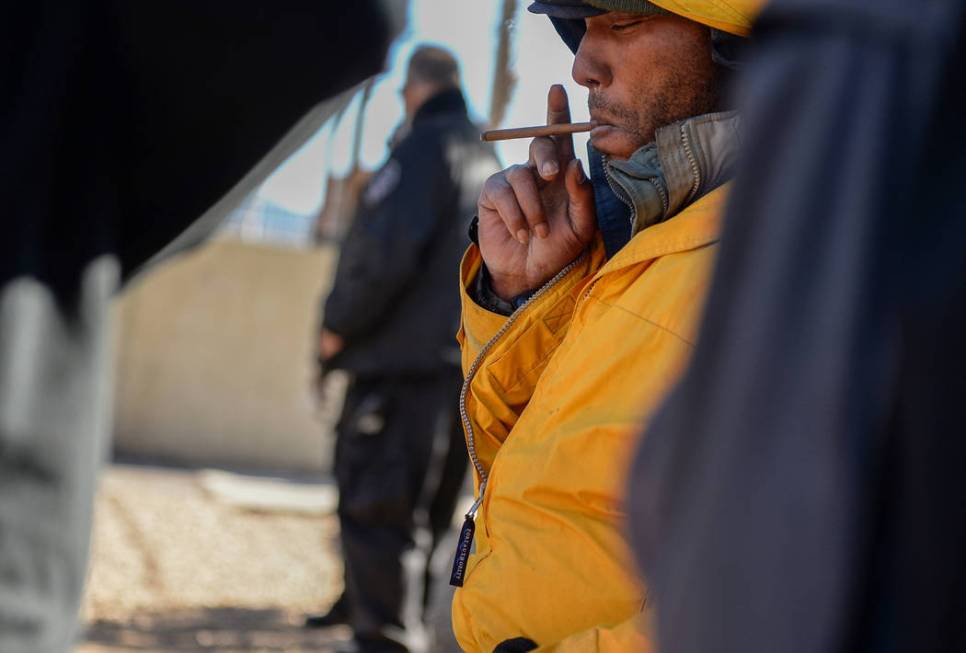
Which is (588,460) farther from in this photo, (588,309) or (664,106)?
(664,106)

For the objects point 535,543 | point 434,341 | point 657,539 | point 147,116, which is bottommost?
point 434,341

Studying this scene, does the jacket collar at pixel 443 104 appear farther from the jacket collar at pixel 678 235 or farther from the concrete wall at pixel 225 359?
the concrete wall at pixel 225 359

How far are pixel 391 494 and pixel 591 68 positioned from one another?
9.76 ft

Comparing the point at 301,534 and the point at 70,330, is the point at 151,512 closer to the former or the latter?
the point at 301,534

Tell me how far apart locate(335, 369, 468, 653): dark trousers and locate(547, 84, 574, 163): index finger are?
9.39 ft

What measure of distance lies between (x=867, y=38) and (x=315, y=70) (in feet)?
2.71

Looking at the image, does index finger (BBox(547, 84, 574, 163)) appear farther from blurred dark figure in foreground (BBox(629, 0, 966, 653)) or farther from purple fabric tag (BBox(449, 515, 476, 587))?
blurred dark figure in foreground (BBox(629, 0, 966, 653))

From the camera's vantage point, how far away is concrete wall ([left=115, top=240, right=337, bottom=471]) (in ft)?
34.3

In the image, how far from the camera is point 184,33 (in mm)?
1427

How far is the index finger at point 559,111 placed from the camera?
211 cm

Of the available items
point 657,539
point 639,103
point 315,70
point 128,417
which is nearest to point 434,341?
point 639,103

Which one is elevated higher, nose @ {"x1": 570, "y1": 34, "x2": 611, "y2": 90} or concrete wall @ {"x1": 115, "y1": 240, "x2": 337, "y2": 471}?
nose @ {"x1": 570, "y1": 34, "x2": 611, "y2": 90}

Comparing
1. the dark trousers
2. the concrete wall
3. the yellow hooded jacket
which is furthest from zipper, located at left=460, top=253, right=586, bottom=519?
the concrete wall

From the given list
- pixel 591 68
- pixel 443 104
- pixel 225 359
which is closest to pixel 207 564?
pixel 443 104
